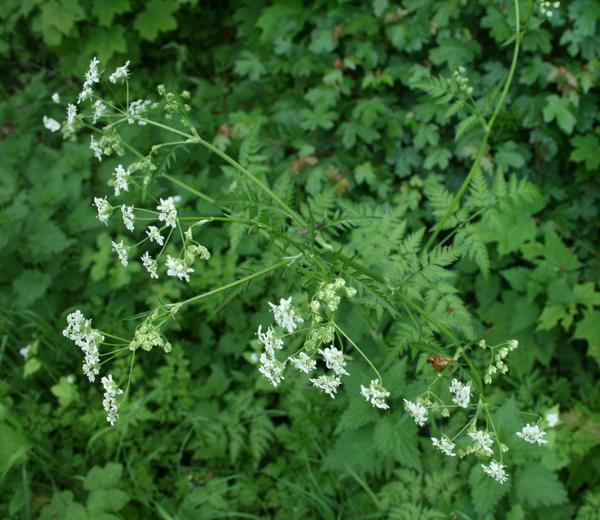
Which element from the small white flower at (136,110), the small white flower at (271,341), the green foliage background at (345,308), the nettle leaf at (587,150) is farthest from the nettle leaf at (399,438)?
the nettle leaf at (587,150)

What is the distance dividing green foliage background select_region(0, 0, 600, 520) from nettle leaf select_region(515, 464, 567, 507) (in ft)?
0.04

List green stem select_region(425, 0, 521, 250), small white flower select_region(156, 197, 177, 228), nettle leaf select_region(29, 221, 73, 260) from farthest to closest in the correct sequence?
nettle leaf select_region(29, 221, 73, 260) → green stem select_region(425, 0, 521, 250) → small white flower select_region(156, 197, 177, 228)

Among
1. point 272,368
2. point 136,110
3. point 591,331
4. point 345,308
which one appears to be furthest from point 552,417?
point 136,110

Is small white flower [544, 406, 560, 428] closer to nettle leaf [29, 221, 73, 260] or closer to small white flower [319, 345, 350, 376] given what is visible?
small white flower [319, 345, 350, 376]

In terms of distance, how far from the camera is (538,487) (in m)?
2.76

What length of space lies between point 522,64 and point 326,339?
2.71 m

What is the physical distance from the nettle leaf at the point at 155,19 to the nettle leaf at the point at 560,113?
2.80 meters

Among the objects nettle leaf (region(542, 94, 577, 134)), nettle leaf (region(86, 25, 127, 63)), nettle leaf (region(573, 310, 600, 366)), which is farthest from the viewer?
nettle leaf (region(86, 25, 127, 63))

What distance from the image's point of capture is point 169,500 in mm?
3234

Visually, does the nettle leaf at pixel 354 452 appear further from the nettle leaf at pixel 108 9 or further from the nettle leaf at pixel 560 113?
the nettle leaf at pixel 108 9

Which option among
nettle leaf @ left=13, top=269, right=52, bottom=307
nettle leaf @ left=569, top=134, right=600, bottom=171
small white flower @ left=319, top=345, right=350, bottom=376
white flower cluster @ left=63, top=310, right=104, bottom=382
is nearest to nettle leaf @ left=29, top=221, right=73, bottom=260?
nettle leaf @ left=13, top=269, right=52, bottom=307

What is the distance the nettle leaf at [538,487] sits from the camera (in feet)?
8.98

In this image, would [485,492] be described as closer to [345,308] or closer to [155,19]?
[345,308]

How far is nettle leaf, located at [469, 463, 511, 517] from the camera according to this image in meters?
2.70
